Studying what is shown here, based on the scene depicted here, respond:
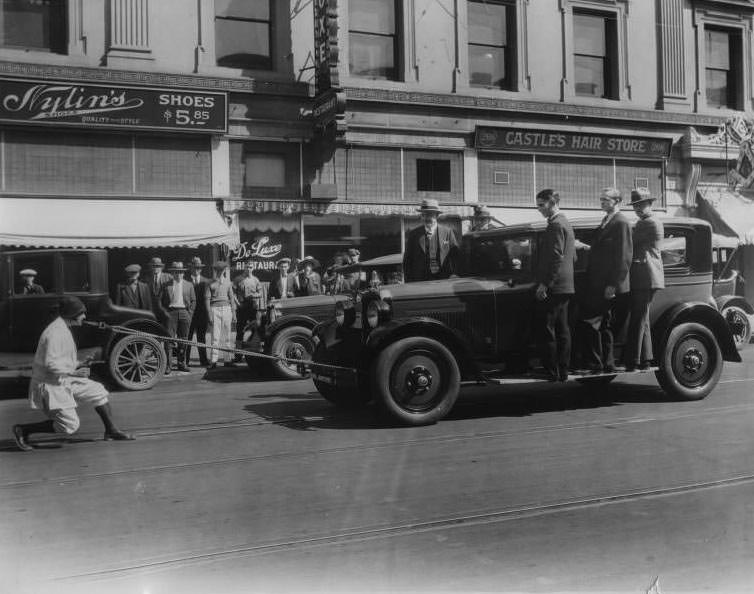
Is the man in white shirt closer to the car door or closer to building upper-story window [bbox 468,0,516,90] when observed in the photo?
the car door

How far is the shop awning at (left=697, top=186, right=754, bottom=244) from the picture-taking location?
17594mm

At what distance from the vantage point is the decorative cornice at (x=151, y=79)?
44.3ft

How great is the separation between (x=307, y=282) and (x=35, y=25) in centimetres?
685

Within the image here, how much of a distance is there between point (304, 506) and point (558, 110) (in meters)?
14.5

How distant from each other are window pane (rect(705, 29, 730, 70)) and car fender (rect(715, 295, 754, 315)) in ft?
25.2

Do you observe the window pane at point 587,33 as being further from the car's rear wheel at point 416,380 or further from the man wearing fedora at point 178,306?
the car's rear wheel at point 416,380

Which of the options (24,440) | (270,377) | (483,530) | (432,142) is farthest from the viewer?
(432,142)

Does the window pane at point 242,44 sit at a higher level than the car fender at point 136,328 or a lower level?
higher

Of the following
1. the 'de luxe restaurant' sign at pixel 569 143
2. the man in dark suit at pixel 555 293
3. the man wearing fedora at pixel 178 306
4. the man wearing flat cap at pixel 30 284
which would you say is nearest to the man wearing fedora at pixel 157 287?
the man wearing fedora at pixel 178 306

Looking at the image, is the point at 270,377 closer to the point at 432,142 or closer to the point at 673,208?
the point at 432,142

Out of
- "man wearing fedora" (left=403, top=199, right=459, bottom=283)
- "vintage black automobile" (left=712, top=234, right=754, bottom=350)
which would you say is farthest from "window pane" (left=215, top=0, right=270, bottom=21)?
"vintage black automobile" (left=712, top=234, right=754, bottom=350)

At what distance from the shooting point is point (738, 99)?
1912 centimetres

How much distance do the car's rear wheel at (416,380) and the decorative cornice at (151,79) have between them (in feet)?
31.7

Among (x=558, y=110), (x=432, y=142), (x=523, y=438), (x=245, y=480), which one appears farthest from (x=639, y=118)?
(x=245, y=480)
